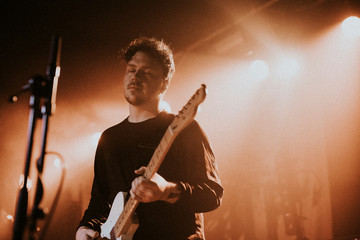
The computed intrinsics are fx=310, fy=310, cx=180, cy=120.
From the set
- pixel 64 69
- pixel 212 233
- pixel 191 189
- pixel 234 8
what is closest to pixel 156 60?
pixel 191 189

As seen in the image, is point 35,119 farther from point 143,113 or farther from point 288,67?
point 288,67

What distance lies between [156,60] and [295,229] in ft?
13.1

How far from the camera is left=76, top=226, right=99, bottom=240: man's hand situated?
1947 mm

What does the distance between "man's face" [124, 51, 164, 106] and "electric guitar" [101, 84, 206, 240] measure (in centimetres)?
68

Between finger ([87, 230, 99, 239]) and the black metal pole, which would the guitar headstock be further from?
finger ([87, 230, 99, 239])

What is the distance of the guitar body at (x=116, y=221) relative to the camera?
1.74m

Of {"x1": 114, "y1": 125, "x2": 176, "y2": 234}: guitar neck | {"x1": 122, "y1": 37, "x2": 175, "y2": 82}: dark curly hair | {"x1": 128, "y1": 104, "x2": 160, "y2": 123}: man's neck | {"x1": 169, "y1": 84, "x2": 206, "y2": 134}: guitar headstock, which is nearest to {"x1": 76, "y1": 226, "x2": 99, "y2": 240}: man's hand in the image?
{"x1": 114, "y1": 125, "x2": 176, "y2": 234}: guitar neck

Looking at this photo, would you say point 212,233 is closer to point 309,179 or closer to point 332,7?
point 309,179

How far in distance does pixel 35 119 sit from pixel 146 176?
579mm

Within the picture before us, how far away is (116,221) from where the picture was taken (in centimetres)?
183

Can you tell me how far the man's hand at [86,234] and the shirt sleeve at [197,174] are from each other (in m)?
0.67

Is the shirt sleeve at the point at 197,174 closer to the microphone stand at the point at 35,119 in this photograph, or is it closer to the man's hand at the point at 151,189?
the man's hand at the point at 151,189

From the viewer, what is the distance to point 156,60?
2.37 metres

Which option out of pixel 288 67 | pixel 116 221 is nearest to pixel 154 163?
pixel 116 221
